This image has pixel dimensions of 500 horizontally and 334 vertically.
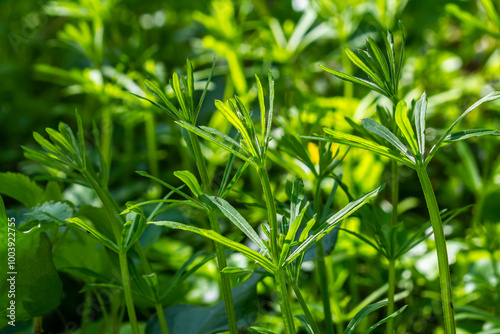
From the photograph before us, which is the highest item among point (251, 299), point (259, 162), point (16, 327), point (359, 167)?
point (359, 167)

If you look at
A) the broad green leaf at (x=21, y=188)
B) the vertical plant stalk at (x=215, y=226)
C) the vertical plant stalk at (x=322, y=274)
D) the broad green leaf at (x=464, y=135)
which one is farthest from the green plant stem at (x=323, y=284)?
the broad green leaf at (x=21, y=188)

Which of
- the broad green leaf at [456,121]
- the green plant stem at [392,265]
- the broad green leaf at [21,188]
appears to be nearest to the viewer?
the broad green leaf at [456,121]

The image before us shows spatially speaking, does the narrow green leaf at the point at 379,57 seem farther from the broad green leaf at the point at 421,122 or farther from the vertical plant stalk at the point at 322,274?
the vertical plant stalk at the point at 322,274

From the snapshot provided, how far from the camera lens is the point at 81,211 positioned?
62cm

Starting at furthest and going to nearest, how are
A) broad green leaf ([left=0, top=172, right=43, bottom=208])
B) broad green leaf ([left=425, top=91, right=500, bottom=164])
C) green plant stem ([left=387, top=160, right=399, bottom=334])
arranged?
broad green leaf ([left=0, top=172, right=43, bottom=208])
green plant stem ([left=387, top=160, right=399, bottom=334])
broad green leaf ([left=425, top=91, right=500, bottom=164])

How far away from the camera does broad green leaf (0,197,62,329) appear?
54 cm

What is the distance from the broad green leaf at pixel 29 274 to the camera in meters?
0.54

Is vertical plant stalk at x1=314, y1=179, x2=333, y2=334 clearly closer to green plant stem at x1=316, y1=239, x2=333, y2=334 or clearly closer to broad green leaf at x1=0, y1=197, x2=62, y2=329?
green plant stem at x1=316, y1=239, x2=333, y2=334

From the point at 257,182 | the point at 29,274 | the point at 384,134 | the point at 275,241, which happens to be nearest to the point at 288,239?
the point at 275,241

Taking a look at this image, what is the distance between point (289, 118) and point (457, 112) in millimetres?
620

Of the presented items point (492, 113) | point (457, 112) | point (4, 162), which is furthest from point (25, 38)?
point (492, 113)

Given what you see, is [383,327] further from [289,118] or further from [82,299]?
[82,299]

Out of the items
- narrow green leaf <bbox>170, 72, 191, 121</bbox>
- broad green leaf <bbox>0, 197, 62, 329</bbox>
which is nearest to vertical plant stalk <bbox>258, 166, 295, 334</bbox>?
narrow green leaf <bbox>170, 72, 191, 121</bbox>

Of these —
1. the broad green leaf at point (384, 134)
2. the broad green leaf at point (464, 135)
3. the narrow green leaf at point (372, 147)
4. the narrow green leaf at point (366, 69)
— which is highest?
the narrow green leaf at point (366, 69)
